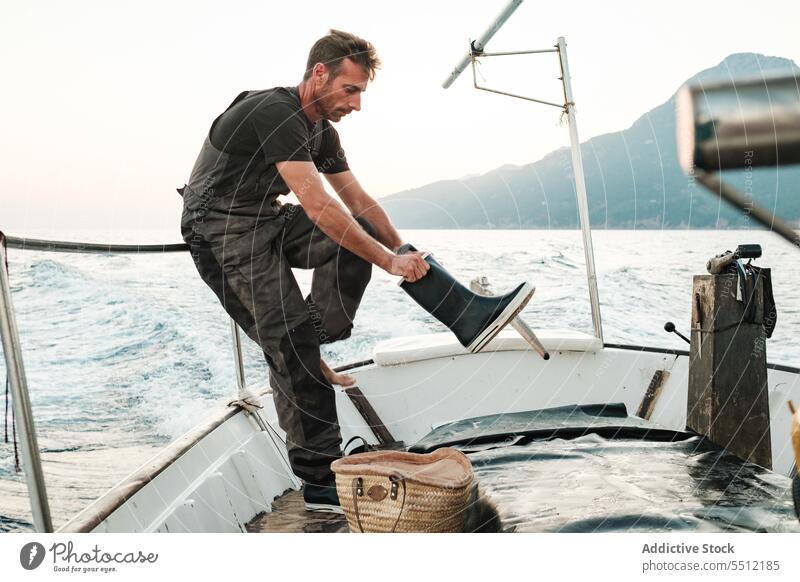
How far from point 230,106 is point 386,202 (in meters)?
0.41

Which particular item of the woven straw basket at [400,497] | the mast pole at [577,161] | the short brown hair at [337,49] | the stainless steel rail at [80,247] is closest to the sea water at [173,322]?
the mast pole at [577,161]

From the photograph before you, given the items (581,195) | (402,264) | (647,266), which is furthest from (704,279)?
(647,266)

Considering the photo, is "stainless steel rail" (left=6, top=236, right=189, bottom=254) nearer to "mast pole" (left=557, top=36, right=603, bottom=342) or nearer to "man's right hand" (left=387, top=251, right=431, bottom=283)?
"man's right hand" (left=387, top=251, right=431, bottom=283)

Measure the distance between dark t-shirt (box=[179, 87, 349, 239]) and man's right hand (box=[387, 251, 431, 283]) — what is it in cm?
24

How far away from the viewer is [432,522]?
1.01m

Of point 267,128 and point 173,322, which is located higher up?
point 267,128

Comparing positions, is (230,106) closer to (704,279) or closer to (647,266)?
(704,279)

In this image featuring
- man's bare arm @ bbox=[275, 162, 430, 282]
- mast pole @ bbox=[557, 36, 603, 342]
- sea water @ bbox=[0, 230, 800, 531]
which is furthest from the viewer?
sea water @ bbox=[0, 230, 800, 531]

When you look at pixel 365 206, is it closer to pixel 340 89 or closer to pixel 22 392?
pixel 340 89

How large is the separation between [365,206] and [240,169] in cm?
27

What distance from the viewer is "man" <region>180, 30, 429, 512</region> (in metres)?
1.19

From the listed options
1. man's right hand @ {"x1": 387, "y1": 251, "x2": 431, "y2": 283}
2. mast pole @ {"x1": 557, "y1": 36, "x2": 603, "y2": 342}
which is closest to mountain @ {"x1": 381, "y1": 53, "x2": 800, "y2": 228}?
mast pole @ {"x1": 557, "y1": 36, "x2": 603, "y2": 342}

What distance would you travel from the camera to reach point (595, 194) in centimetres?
181

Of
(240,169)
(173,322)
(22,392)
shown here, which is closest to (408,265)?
(240,169)
